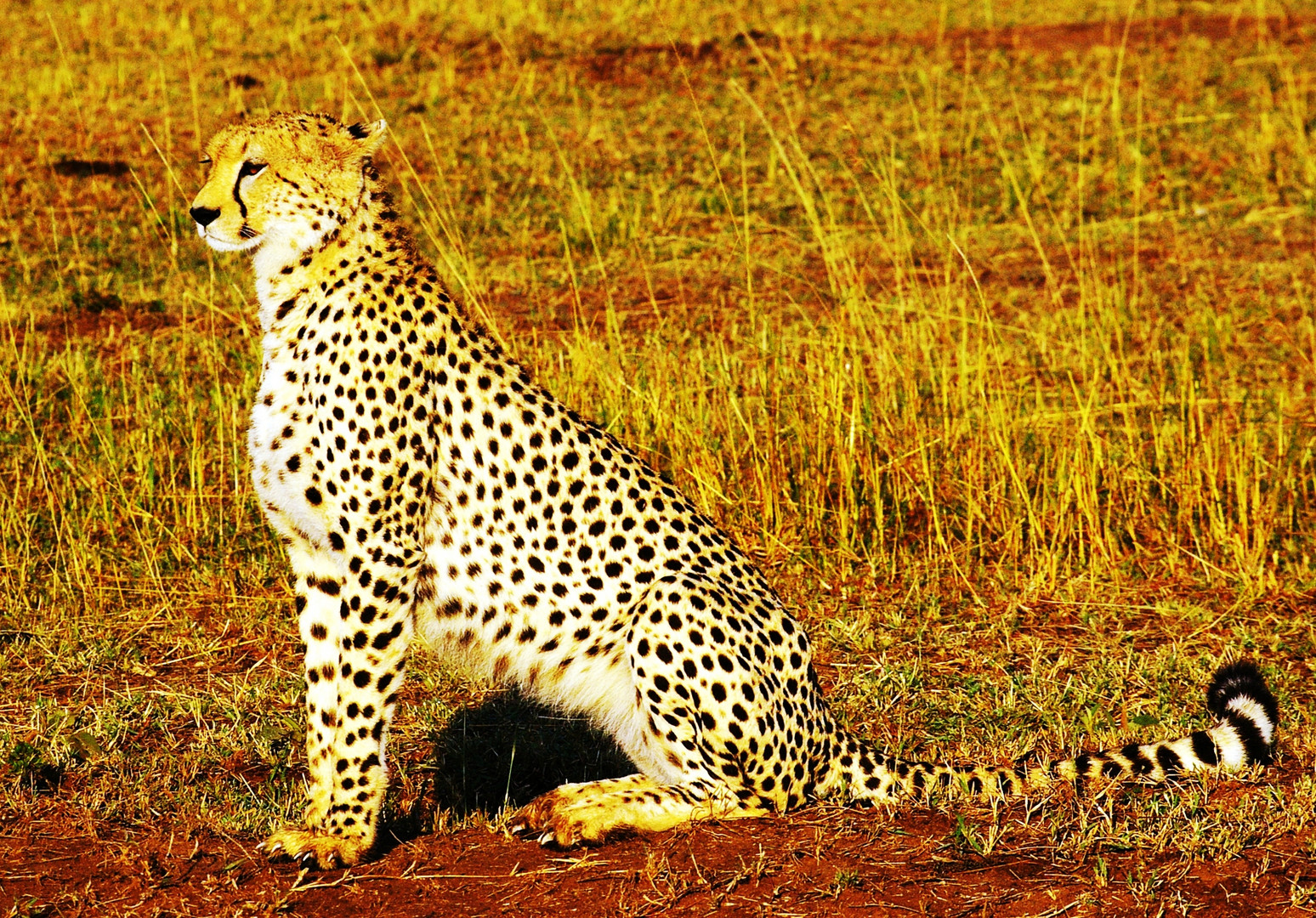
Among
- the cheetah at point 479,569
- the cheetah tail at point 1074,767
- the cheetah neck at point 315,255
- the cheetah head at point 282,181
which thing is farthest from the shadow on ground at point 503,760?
the cheetah head at point 282,181

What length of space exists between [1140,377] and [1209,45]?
683cm

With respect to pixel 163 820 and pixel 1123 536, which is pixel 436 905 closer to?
pixel 163 820

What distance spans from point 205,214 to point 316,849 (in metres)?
1.19

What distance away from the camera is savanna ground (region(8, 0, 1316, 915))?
2.92 meters

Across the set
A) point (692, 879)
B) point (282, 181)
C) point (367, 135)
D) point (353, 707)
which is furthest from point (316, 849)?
point (367, 135)

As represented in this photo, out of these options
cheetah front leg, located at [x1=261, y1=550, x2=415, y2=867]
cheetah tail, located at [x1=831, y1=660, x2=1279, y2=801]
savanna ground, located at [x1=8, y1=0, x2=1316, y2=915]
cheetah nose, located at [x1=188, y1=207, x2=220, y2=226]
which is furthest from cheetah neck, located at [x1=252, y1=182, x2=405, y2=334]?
cheetah tail, located at [x1=831, y1=660, x2=1279, y2=801]

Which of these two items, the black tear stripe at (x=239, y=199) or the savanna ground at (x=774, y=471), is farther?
the black tear stripe at (x=239, y=199)

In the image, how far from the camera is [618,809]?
2.95 m

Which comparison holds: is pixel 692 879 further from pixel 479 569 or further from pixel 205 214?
pixel 205 214

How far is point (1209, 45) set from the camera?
11.7 m

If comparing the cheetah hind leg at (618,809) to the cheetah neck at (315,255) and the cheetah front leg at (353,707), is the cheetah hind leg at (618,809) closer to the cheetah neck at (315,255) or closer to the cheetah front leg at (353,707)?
the cheetah front leg at (353,707)

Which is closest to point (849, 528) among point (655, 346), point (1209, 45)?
point (655, 346)

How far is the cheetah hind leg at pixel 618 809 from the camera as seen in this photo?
2934 millimetres

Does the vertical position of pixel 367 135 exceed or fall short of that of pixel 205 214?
it exceeds it
